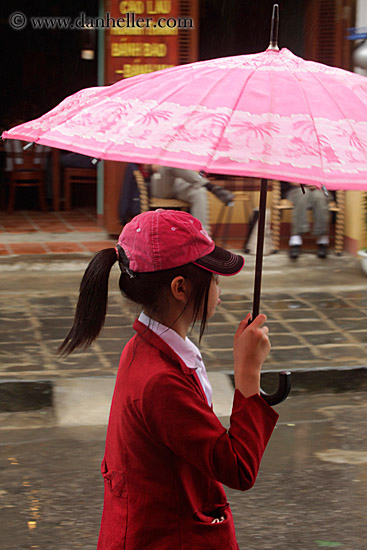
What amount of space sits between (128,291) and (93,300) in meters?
0.10

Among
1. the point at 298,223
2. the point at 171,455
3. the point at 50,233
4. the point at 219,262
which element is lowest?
the point at 50,233

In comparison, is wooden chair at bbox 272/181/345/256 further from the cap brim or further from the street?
the cap brim

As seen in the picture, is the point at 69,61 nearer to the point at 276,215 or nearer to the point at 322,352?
the point at 276,215

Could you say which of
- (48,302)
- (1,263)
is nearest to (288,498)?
(48,302)

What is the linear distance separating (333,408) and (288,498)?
146cm

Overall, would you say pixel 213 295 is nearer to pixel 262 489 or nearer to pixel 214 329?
pixel 262 489

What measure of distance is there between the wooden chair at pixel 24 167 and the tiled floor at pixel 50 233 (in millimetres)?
412

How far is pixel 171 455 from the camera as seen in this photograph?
6.76 ft

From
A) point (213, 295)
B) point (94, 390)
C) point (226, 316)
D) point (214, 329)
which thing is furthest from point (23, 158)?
point (213, 295)

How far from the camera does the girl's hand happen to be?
2139mm

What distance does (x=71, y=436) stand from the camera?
5.11m

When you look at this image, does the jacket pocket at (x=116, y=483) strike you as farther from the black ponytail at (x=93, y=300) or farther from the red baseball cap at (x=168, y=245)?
the red baseball cap at (x=168, y=245)

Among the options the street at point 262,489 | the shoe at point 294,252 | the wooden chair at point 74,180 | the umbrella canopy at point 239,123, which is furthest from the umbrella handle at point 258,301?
the wooden chair at point 74,180

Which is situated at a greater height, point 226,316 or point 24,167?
point 24,167
